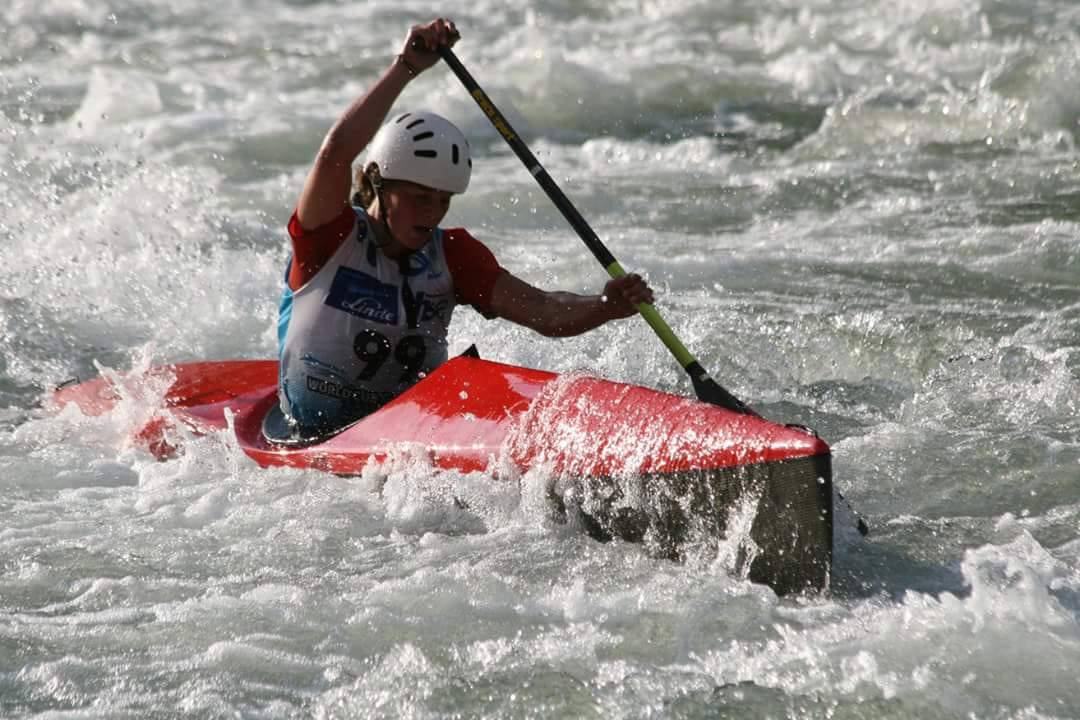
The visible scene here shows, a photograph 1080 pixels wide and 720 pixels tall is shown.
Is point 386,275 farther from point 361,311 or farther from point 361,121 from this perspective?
point 361,121

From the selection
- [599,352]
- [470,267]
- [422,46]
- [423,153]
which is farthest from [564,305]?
[599,352]

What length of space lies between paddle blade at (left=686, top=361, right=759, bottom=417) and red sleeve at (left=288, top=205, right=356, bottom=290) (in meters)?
1.09

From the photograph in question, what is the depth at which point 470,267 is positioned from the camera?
15.2 feet

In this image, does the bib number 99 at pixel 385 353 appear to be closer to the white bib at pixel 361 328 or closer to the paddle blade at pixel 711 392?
the white bib at pixel 361 328

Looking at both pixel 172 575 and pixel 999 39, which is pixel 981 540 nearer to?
pixel 172 575

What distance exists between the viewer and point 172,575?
4.11 m

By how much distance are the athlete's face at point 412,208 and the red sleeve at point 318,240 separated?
5.1 inches

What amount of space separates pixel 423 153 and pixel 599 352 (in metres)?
2.36

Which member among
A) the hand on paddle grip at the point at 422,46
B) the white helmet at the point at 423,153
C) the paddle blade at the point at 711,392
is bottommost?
the paddle blade at the point at 711,392

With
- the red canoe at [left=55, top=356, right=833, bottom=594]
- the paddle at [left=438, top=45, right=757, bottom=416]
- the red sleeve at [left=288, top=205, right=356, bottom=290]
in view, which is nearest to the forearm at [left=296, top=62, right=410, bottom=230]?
the red sleeve at [left=288, top=205, right=356, bottom=290]

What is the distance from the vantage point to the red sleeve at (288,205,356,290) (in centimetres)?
438

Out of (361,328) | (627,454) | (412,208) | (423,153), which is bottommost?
(627,454)

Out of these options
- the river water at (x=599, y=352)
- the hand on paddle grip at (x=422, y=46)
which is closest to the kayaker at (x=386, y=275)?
the hand on paddle grip at (x=422, y=46)

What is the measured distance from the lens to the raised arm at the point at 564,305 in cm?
424
